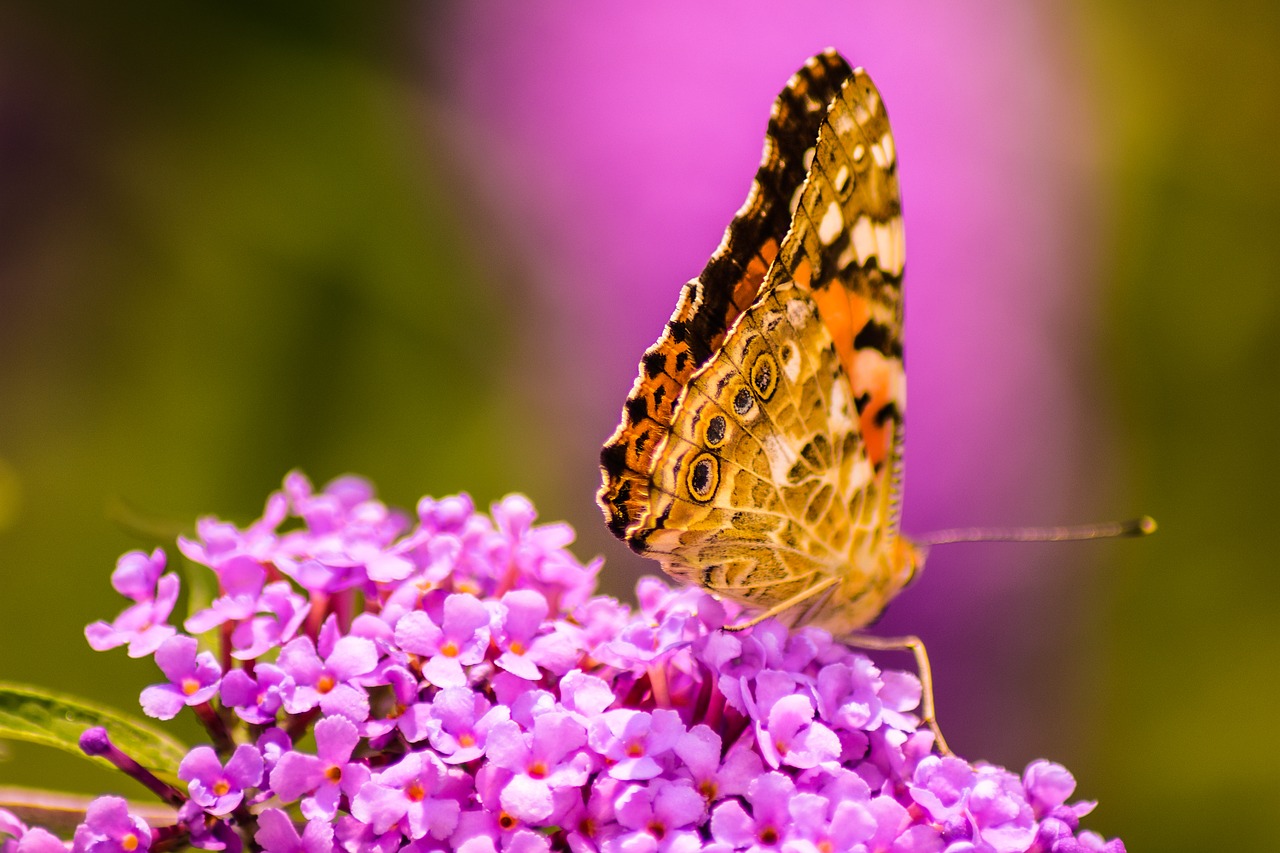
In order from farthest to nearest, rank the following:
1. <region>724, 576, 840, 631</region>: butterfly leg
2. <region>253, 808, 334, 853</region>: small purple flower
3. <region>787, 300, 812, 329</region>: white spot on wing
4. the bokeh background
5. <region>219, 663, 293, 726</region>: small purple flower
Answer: the bokeh background → <region>787, 300, 812, 329</region>: white spot on wing → <region>724, 576, 840, 631</region>: butterfly leg → <region>219, 663, 293, 726</region>: small purple flower → <region>253, 808, 334, 853</region>: small purple flower

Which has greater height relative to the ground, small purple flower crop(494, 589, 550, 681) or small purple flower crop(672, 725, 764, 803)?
small purple flower crop(494, 589, 550, 681)

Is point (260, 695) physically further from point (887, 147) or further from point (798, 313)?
point (887, 147)

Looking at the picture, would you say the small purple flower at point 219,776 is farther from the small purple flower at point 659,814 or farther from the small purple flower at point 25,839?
the small purple flower at point 659,814

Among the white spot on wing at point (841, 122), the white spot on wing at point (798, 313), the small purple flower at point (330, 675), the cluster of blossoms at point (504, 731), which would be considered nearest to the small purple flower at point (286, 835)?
the cluster of blossoms at point (504, 731)

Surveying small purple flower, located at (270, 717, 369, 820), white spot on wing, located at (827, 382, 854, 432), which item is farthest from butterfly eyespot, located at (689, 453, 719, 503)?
small purple flower, located at (270, 717, 369, 820)

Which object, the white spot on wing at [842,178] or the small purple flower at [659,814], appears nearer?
the small purple flower at [659,814]

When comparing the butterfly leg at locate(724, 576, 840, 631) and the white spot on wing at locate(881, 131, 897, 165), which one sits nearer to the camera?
the butterfly leg at locate(724, 576, 840, 631)

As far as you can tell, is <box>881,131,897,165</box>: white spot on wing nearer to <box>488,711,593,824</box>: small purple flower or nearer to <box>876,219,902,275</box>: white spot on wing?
<box>876,219,902,275</box>: white spot on wing
